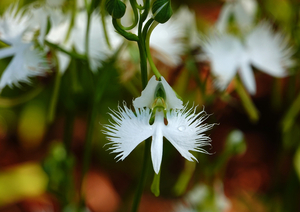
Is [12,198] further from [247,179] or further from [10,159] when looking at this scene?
[247,179]

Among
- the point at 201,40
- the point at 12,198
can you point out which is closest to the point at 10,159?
the point at 12,198

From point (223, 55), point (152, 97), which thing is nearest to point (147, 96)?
point (152, 97)

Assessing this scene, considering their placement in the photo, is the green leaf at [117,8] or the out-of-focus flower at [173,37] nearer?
the green leaf at [117,8]

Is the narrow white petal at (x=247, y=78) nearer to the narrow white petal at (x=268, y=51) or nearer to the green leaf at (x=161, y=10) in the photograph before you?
the narrow white petal at (x=268, y=51)

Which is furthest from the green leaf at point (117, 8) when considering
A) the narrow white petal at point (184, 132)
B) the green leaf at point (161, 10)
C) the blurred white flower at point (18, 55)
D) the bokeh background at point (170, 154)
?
the bokeh background at point (170, 154)

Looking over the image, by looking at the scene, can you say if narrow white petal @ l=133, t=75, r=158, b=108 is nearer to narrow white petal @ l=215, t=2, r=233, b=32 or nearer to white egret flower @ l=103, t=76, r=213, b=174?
white egret flower @ l=103, t=76, r=213, b=174

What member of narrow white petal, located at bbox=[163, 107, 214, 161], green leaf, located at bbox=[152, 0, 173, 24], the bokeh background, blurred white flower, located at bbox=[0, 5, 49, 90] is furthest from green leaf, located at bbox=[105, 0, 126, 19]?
the bokeh background
